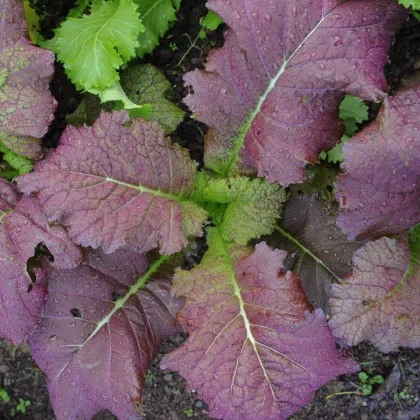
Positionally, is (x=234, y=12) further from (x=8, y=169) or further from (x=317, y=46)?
(x=8, y=169)

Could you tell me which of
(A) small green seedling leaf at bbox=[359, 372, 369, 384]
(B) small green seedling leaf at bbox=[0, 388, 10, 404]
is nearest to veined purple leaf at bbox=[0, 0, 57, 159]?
(B) small green seedling leaf at bbox=[0, 388, 10, 404]

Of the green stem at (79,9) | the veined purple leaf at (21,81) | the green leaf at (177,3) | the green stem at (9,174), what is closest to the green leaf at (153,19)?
the green leaf at (177,3)

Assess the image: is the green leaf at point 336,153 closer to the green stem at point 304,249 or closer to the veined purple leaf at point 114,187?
the green stem at point 304,249

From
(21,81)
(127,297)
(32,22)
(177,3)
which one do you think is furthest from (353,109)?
(32,22)

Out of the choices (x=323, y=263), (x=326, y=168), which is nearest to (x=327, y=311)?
(x=323, y=263)

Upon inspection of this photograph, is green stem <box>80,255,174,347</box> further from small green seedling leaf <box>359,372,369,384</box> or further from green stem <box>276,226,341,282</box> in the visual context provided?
small green seedling leaf <box>359,372,369,384</box>

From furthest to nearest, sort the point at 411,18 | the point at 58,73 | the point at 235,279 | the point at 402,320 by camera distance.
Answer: the point at 58,73 < the point at 411,18 < the point at 235,279 < the point at 402,320
